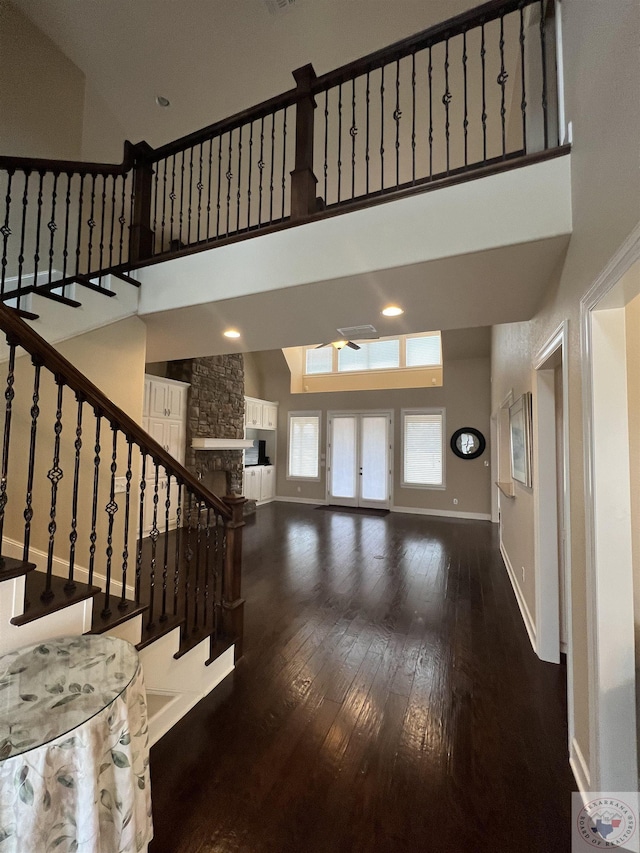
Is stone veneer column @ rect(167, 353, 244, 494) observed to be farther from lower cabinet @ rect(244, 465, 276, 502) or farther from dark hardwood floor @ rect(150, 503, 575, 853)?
dark hardwood floor @ rect(150, 503, 575, 853)

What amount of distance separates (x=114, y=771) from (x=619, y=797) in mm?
1804

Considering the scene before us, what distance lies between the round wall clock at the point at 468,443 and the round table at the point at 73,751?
706 centimetres

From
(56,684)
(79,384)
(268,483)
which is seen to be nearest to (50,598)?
(56,684)

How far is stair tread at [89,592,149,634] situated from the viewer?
157 centimetres

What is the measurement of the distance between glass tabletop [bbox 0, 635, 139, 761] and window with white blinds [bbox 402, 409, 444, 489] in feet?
23.1

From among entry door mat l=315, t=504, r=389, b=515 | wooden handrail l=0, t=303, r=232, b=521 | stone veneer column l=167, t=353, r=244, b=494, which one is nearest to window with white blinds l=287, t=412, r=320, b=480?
entry door mat l=315, t=504, r=389, b=515

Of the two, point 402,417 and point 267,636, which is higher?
point 402,417

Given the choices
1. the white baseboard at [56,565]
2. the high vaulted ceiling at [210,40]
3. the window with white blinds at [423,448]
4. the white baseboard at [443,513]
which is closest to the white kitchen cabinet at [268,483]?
the white baseboard at [443,513]

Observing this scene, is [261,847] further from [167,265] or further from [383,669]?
[167,265]

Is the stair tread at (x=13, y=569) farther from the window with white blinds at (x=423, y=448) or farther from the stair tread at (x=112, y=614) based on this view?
the window with white blinds at (x=423, y=448)

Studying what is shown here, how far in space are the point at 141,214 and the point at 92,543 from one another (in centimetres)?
280

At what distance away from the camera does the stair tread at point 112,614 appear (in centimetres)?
157

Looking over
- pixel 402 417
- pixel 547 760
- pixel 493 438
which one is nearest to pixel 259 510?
pixel 402 417

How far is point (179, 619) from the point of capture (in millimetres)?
1974
